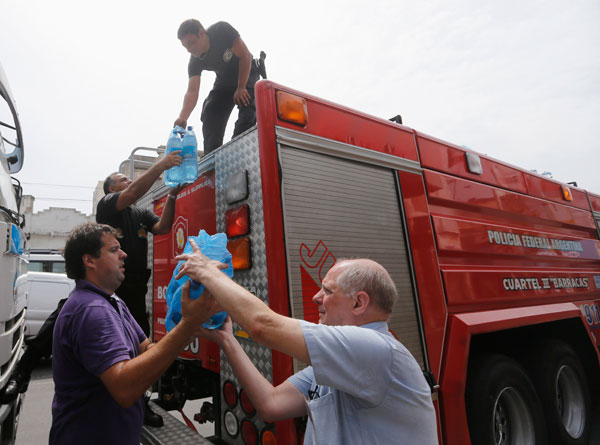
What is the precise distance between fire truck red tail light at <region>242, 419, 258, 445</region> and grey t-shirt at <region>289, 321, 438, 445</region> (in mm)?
673

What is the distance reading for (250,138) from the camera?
2027 mm

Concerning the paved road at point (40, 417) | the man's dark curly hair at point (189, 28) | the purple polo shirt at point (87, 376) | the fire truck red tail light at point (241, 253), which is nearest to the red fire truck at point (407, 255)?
the fire truck red tail light at point (241, 253)

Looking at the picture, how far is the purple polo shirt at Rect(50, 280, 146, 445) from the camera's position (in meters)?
1.33

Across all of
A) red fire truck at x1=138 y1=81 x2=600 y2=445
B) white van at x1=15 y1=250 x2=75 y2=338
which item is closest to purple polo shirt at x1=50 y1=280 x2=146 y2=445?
red fire truck at x1=138 y1=81 x2=600 y2=445

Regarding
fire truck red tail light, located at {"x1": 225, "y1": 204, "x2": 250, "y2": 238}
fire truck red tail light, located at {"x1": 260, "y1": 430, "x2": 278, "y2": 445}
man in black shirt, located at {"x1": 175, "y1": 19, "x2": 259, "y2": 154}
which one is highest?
man in black shirt, located at {"x1": 175, "y1": 19, "x2": 259, "y2": 154}

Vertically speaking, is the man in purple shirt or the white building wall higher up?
the white building wall

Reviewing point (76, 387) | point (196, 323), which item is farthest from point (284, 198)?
point (76, 387)

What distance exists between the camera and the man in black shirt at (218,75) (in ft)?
9.76

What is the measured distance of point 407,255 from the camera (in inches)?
93.8

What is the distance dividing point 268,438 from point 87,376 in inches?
34.2

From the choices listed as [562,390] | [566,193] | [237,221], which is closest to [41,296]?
[237,221]

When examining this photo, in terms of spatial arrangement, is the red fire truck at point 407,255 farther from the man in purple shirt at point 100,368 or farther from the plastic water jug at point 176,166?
the man in purple shirt at point 100,368

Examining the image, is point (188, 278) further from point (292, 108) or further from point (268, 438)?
point (292, 108)

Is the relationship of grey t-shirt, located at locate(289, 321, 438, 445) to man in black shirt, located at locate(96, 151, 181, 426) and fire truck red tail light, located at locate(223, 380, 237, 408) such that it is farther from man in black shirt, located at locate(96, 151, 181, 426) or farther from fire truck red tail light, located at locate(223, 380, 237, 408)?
man in black shirt, located at locate(96, 151, 181, 426)
